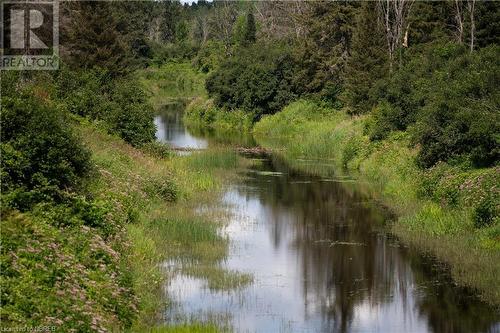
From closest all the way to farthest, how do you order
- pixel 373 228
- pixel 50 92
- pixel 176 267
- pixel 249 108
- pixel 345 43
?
pixel 176 267, pixel 373 228, pixel 50 92, pixel 345 43, pixel 249 108

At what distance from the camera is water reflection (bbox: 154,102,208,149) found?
164ft

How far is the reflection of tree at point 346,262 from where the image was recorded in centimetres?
1597

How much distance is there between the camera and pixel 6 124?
16.4 meters

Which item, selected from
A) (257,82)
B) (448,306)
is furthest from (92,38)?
(448,306)

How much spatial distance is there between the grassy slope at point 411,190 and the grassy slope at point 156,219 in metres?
5.83

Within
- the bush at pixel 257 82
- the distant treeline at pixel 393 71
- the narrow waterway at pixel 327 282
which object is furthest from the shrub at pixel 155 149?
the bush at pixel 257 82

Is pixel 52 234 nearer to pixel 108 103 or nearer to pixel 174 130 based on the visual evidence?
pixel 108 103

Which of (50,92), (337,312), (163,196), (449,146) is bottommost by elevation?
(337,312)

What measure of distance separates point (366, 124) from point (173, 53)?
83.4 meters

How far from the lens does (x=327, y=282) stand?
59.7ft

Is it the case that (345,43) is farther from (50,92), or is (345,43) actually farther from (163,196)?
(163,196)

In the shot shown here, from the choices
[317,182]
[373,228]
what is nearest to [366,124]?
[317,182]

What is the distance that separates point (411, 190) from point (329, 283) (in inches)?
437

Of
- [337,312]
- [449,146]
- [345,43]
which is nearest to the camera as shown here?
[337,312]
